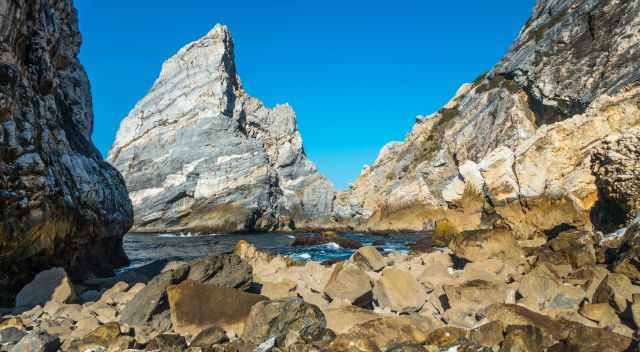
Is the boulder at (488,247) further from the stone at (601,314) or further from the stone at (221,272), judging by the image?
the stone at (221,272)

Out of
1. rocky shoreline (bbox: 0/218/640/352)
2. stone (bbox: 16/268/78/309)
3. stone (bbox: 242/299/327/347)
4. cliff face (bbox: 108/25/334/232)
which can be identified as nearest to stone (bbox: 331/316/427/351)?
rocky shoreline (bbox: 0/218/640/352)

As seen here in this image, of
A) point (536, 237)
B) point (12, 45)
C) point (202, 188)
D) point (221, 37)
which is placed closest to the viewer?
point (12, 45)

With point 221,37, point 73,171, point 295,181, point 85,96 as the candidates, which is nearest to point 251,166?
point 295,181

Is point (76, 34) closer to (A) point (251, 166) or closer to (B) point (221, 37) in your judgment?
(A) point (251, 166)

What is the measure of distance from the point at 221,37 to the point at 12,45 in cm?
7215

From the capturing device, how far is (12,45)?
12727 mm

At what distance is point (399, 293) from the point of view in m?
10.0

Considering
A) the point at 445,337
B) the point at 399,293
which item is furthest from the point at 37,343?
the point at 399,293

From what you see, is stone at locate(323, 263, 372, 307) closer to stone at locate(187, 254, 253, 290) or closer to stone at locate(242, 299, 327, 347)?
stone at locate(242, 299, 327, 347)

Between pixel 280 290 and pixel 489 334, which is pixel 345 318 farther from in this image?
pixel 280 290

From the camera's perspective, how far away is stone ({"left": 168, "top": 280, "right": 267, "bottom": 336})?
27.9 feet

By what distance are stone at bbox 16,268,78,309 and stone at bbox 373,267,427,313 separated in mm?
7738

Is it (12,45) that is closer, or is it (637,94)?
(12,45)

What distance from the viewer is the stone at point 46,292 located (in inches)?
408
